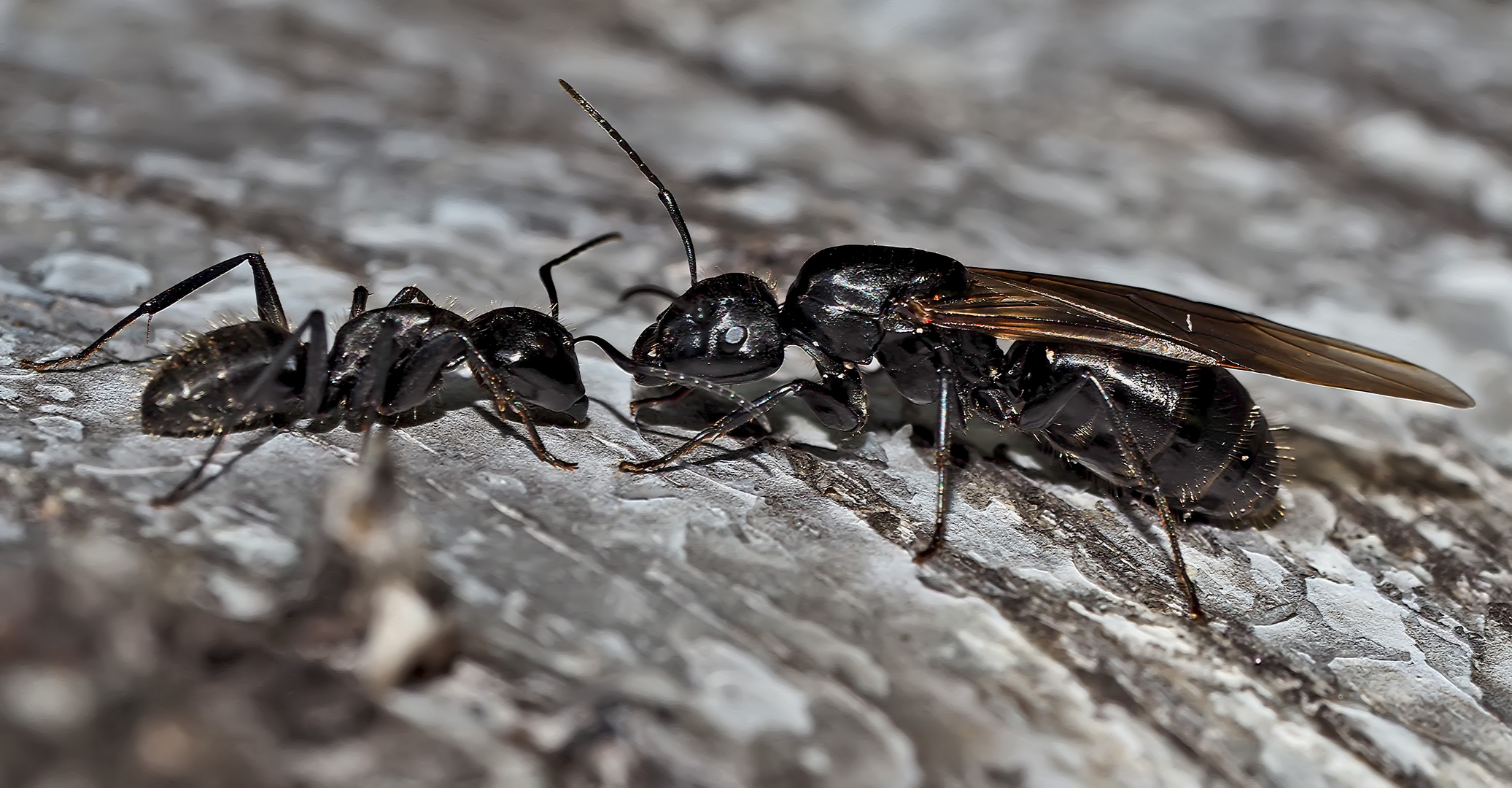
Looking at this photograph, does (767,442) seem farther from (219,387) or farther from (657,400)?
(219,387)

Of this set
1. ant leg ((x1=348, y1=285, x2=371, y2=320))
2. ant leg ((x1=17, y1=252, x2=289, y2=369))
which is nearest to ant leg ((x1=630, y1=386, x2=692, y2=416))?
ant leg ((x1=348, y1=285, x2=371, y2=320))

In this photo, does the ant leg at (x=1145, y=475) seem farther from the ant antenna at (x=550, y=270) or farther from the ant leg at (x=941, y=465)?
the ant antenna at (x=550, y=270)

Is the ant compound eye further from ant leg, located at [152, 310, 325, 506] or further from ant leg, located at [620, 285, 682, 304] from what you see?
ant leg, located at [152, 310, 325, 506]

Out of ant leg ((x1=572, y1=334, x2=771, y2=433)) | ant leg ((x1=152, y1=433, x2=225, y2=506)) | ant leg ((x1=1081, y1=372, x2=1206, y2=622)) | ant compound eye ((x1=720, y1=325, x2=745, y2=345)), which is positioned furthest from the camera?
ant compound eye ((x1=720, y1=325, x2=745, y2=345))

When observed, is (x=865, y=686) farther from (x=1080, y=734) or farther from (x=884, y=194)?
(x=884, y=194)

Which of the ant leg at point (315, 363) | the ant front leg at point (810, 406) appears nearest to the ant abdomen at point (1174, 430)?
the ant front leg at point (810, 406)

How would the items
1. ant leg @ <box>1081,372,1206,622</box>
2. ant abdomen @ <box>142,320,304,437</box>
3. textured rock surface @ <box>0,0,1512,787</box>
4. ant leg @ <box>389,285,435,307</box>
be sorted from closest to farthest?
textured rock surface @ <box>0,0,1512,787</box> < ant abdomen @ <box>142,320,304,437</box> < ant leg @ <box>1081,372,1206,622</box> < ant leg @ <box>389,285,435,307</box>

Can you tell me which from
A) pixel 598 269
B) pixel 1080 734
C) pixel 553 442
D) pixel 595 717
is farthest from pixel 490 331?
pixel 1080 734

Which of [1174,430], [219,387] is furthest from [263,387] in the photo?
[1174,430]
